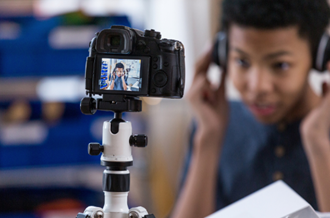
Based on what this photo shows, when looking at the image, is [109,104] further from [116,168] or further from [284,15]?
[284,15]

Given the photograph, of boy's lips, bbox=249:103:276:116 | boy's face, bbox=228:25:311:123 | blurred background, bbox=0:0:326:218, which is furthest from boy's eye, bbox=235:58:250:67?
blurred background, bbox=0:0:326:218

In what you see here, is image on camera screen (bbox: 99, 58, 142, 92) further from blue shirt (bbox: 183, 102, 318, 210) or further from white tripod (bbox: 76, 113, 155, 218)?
blue shirt (bbox: 183, 102, 318, 210)

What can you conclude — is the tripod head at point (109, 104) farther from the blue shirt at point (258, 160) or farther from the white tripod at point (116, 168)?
the blue shirt at point (258, 160)

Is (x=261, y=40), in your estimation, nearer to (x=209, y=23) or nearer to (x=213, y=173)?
(x=213, y=173)

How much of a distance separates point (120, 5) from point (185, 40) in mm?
414

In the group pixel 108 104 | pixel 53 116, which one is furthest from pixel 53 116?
pixel 108 104

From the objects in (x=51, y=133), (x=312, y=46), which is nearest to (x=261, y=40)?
(x=312, y=46)

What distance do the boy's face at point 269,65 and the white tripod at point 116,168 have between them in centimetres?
54

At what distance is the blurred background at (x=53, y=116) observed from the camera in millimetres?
1734

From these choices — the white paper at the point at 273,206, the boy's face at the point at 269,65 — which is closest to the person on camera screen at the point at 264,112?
the boy's face at the point at 269,65

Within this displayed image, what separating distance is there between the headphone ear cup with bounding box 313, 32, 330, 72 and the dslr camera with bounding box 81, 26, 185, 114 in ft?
2.10

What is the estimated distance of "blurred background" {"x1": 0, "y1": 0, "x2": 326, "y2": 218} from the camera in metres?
1.73

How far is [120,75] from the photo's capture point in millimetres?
502

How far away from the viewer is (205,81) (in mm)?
1200
